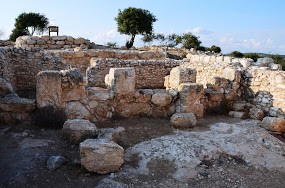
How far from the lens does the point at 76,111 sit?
4863mm

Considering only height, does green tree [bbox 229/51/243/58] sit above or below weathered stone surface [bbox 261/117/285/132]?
above

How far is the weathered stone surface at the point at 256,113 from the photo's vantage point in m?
5.90

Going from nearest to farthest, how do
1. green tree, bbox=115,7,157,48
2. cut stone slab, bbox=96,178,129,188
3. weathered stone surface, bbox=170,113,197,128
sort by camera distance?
cut stone slab, bbox=96,178,129,188 → weathered stone surface, bbox=170,113,197,128 → green tree, bbox=115,7,157,48

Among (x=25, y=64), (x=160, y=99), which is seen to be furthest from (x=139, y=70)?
(x=160, y=99)

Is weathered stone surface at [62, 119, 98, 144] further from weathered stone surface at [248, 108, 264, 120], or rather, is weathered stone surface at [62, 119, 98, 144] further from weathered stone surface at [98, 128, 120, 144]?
weathered stone surface at [248, 108, 264, 120]

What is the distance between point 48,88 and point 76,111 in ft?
2.46

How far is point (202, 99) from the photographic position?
5.95 meters

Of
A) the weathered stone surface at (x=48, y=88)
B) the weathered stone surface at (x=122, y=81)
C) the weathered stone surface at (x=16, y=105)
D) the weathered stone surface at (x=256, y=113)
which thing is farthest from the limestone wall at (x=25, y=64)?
the weathered stone surface at (x=256, y=113)

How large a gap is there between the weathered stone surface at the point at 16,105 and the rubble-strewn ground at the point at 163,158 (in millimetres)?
324

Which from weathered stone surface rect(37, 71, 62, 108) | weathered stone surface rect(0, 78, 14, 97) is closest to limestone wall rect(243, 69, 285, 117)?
weathered stone surface rect(37, 71, 62, 108)

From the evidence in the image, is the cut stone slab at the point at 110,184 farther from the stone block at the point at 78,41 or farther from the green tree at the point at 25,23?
the green tree at the point at 25,23

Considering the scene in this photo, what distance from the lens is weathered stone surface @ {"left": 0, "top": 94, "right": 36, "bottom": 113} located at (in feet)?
14.4

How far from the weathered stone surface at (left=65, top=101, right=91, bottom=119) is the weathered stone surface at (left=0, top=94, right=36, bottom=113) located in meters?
0.67

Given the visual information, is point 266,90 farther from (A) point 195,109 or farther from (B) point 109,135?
(B) point 109,135
